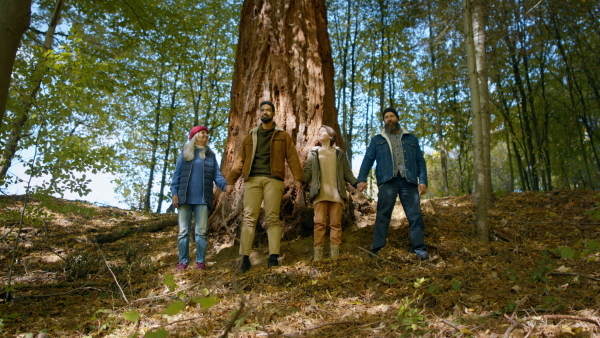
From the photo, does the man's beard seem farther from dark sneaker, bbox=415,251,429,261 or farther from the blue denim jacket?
dark sneaker, bbox=415,251,429,261

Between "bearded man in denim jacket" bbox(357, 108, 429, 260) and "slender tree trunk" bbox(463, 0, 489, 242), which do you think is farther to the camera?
"slender tree trunk" bbox(463, 0, 489, 242)

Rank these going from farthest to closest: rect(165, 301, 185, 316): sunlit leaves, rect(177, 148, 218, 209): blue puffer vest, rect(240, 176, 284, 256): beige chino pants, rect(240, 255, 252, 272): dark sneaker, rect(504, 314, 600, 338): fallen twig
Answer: rect(177, 148, 218, 209): blue puffer vest, rect(240, 176, 284, 256): beige chino pants, rect(240, 255, 252, 272): dark sneaker, rect(504, 314, 600, 338): fallen twig, rect(165, 301, 185, 316): sunlit leaves

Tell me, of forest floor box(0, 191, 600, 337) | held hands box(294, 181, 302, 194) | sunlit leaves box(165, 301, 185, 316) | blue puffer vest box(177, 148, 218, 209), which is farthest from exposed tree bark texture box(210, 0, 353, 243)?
sunlit leaves box(165, 301, 185, 316)

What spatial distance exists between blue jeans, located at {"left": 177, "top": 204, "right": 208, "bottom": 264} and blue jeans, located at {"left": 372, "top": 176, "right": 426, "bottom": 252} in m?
1.99

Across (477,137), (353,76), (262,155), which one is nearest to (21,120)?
(262,155)

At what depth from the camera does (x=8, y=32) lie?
7.34 feet

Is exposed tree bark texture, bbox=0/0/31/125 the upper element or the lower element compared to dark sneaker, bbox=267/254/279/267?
upper

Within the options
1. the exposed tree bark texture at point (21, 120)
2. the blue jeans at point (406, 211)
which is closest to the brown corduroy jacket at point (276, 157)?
the blue jeans at point (406, 211)

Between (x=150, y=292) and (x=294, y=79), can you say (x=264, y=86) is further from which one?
(x=150, y=292)

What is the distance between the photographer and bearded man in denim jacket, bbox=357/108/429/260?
407 centimetres

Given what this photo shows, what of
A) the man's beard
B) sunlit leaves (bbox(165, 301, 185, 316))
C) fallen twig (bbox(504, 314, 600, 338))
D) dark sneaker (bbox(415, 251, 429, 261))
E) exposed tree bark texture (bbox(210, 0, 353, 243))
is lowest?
fallen twig (bbox(504, 314, 600, 338))

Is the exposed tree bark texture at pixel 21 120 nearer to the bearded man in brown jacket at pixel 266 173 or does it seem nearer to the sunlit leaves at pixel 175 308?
the bearded man in brown jacket at pixel 266 173

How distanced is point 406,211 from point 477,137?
121 centimetres

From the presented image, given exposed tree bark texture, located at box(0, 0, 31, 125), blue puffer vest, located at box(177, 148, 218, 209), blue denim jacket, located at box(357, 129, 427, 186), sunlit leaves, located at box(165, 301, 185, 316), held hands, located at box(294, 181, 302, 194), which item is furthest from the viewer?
held hands, located at box(294, 181, 302, 194)
